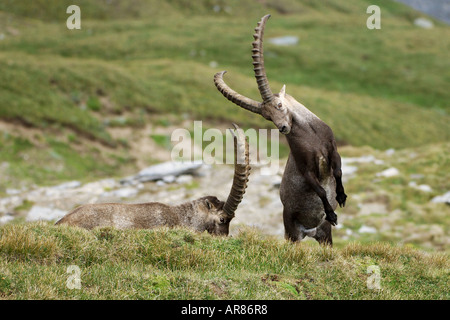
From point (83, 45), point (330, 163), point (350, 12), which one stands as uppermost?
point (350, 12)

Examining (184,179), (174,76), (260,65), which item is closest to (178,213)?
(260,65)

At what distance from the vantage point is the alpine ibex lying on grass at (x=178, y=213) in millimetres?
11773

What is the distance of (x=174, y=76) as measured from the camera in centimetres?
5622

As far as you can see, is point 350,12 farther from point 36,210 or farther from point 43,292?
point 43,292

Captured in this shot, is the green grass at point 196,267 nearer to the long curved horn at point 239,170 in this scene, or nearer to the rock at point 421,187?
the long curved horn at point 239,170

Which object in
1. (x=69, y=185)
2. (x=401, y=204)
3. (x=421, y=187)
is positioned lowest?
(x=69, y=185)

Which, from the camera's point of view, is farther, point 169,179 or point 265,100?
point 169,179

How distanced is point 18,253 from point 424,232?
14.3 m

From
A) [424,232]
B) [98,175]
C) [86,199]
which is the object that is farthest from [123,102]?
[424,232]

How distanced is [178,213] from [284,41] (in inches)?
2922

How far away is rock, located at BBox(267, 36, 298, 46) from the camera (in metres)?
82.4

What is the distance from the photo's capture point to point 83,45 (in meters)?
73.7

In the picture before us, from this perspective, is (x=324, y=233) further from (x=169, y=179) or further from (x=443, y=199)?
(x=169, y=179)

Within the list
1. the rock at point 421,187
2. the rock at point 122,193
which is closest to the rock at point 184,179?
the rock at point 122,193
